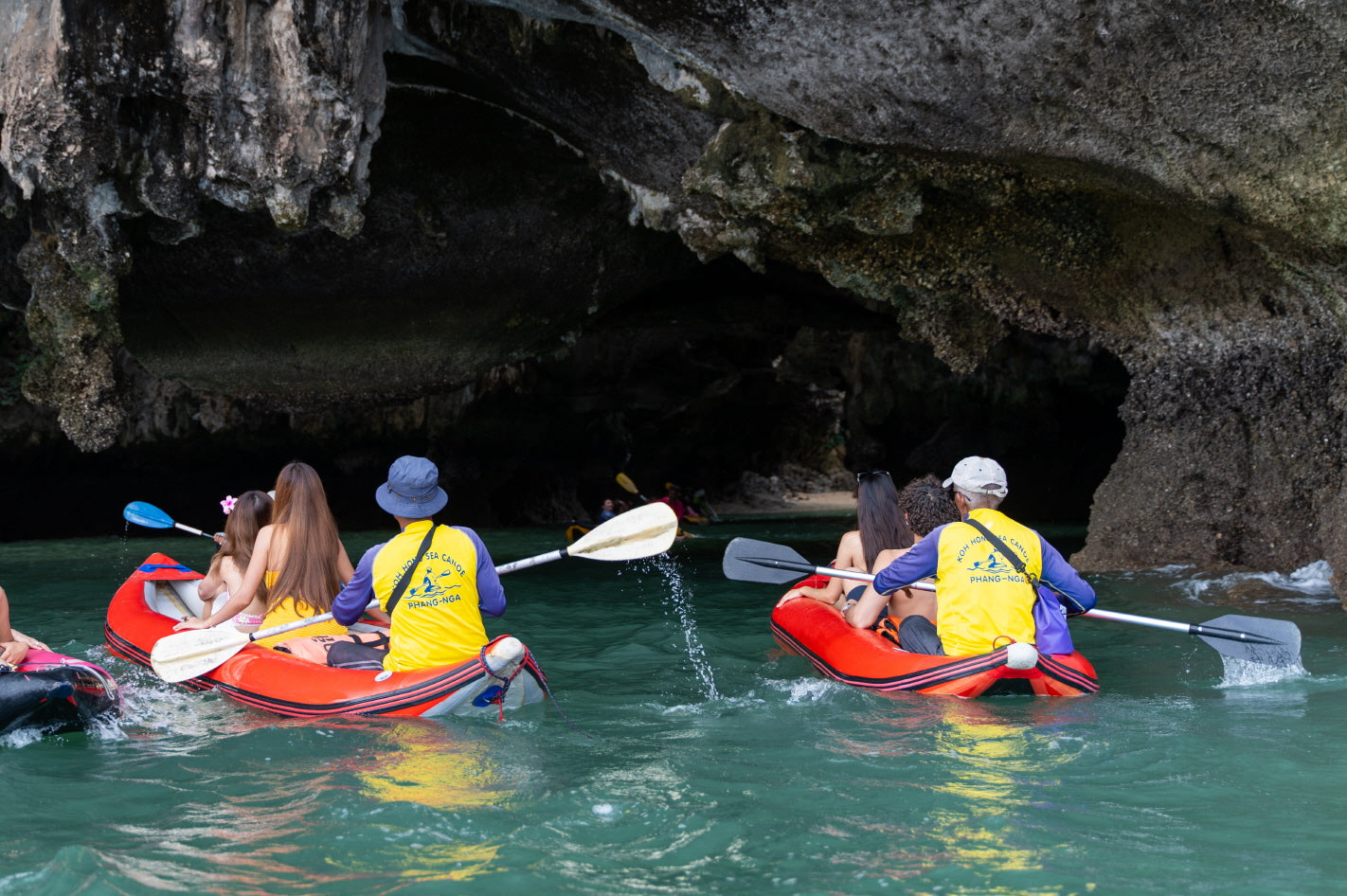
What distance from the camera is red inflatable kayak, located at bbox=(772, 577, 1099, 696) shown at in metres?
4.44

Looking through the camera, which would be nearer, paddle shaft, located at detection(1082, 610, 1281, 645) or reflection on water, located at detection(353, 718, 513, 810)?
reflection on water, located at detection(353, 718, 513, 810)

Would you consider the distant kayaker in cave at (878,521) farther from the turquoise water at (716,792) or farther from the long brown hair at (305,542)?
the long brown hair at (305,542)

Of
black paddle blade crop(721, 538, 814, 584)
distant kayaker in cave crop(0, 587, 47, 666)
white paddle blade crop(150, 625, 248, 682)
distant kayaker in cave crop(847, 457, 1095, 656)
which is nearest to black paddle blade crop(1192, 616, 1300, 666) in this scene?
distant kayaker in cave crop(847, 457, 1095, 656)

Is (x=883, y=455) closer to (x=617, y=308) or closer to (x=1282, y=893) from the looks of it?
(x=617, y=308)

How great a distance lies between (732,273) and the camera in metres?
13.1

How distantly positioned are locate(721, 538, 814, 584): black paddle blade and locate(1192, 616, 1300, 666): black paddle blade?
2050 mm

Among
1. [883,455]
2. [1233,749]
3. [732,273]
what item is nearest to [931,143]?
[1233,749]

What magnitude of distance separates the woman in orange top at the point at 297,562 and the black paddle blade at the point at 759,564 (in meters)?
2.11

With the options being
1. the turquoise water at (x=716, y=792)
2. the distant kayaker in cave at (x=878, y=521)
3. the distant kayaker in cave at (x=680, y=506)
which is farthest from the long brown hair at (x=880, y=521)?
the distant kayaker in cave at (x=680, y=506)

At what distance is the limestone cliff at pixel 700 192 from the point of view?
229 inches

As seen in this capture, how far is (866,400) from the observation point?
19281 mm

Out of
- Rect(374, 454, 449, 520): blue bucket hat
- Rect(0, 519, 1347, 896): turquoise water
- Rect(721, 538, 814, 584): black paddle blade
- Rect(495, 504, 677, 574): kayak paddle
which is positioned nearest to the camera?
Rect(0, 519, 1347, 896): turquoise water

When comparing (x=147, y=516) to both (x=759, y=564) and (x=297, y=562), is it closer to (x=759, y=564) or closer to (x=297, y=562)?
(x=297, y=562)

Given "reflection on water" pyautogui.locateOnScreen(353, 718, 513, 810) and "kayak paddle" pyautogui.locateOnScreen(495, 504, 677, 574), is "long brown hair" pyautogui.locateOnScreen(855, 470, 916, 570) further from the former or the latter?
"reflection on water" pyautogui.locateOnScreen(353, 718, 513, 810)
